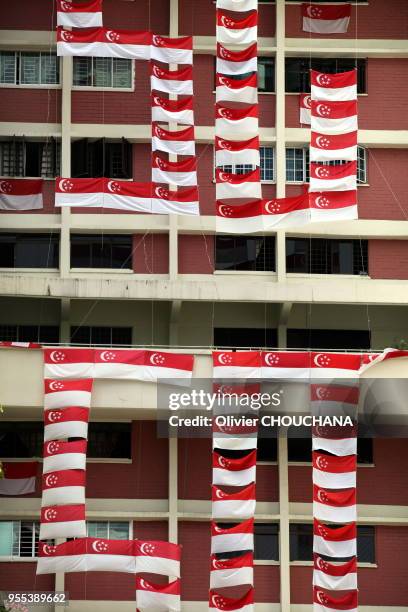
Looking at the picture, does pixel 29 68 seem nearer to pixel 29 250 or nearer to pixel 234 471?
pixel 29 250

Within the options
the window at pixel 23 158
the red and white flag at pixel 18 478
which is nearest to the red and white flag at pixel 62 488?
the red and white flag at pixel 18 478

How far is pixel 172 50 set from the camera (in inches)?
1534

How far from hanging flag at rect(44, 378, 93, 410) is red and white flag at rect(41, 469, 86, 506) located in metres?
1.73

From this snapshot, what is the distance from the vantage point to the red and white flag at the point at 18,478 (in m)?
39.8

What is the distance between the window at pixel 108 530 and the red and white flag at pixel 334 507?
5487 mm

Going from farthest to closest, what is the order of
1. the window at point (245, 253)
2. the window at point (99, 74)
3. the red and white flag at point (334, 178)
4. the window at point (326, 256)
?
the window at point (99, 74) < the window at point (326, 256) < the window at point (245, 253) < the red and white flag at point (334, 178)

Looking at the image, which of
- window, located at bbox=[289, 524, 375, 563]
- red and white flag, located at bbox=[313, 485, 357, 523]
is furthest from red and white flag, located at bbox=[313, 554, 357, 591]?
window, located at bbox=[289, 524, 375, 563]

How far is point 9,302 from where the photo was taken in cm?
4184

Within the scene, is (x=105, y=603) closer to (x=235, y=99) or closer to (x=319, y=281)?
(x=319, y=281)

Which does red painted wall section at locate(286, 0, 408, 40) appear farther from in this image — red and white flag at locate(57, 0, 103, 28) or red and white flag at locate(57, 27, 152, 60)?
red and white flag at locate(57, 0, 103, 28)

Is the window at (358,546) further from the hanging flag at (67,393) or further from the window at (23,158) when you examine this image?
the window at (23,158)

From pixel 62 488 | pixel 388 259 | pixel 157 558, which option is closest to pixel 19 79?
pixel 388 259

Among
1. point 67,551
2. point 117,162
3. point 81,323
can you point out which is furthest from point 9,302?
point 67,551

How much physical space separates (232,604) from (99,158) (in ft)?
43.0
